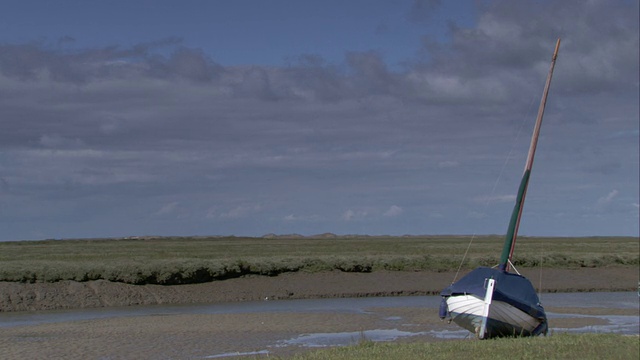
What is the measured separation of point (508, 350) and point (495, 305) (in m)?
4.10

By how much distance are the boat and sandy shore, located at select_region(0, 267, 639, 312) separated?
67.0 feet

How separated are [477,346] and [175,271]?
27069mm

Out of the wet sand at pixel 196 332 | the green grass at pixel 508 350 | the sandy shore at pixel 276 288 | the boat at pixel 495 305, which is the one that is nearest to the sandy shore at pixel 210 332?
the wet sand at pixel 196 332

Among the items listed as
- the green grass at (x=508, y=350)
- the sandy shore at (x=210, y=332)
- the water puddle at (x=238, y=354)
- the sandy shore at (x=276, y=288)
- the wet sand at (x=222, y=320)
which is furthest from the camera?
the sandy shore at (x=276, y=288)

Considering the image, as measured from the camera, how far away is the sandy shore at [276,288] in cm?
3897

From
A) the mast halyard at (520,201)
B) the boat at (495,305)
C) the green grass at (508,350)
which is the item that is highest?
the mast halyard at (520,201)

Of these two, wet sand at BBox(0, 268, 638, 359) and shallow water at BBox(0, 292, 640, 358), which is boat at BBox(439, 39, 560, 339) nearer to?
shallow water at BBox(0, 292, 640, 358)

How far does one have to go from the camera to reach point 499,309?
76.2ft

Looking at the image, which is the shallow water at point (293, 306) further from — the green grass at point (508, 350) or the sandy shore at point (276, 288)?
the green grass at point (508, 350)

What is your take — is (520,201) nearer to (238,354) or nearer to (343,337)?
(343,337)

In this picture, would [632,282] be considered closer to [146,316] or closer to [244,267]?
[244,267]

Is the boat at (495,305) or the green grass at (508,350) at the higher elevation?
the boat at (495,305)

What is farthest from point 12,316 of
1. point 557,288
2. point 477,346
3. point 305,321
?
point 557,288

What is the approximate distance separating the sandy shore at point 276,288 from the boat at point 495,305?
803 inches
